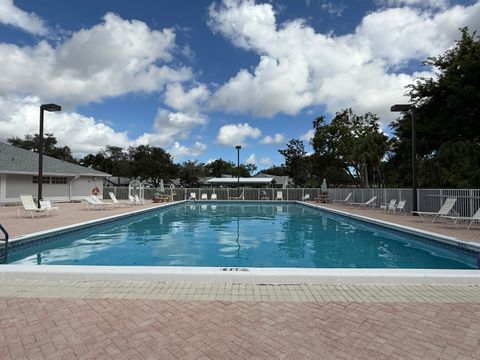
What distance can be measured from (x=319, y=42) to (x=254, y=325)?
1373cm

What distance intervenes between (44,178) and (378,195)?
23.4 m

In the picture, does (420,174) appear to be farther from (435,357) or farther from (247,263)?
(435,357)

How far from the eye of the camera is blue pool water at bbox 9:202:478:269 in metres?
6.62

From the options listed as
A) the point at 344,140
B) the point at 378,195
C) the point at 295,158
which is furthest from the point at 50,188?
the point at 295,158

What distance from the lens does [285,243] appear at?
8.88 metres

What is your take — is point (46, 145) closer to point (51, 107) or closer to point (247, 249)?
point (51, 107)

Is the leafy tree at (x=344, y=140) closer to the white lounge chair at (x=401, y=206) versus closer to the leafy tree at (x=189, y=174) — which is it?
the white lounge chair at (x=401, y=206)

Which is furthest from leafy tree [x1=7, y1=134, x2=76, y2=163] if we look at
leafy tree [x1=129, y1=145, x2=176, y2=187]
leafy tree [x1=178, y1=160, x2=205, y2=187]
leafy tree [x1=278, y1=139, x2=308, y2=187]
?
leafy tree [x1=278, y1=139, x2=308, y2=187]

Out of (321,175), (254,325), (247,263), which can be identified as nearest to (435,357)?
(254,325)

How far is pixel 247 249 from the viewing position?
8.03 m

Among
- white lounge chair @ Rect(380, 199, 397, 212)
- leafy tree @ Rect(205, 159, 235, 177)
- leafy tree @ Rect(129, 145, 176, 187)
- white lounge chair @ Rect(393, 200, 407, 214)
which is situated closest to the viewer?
white lounge chair @ Rect(393, 200, 407, 214)

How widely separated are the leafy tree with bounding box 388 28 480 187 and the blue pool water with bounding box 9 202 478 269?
8.40m

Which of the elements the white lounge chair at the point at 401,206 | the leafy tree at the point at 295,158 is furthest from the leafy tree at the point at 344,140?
the white lounge chair at the point at 401,206

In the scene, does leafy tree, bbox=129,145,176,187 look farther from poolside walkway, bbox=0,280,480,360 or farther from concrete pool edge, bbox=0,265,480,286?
poolside walkway, bbox=0,280,480,360
